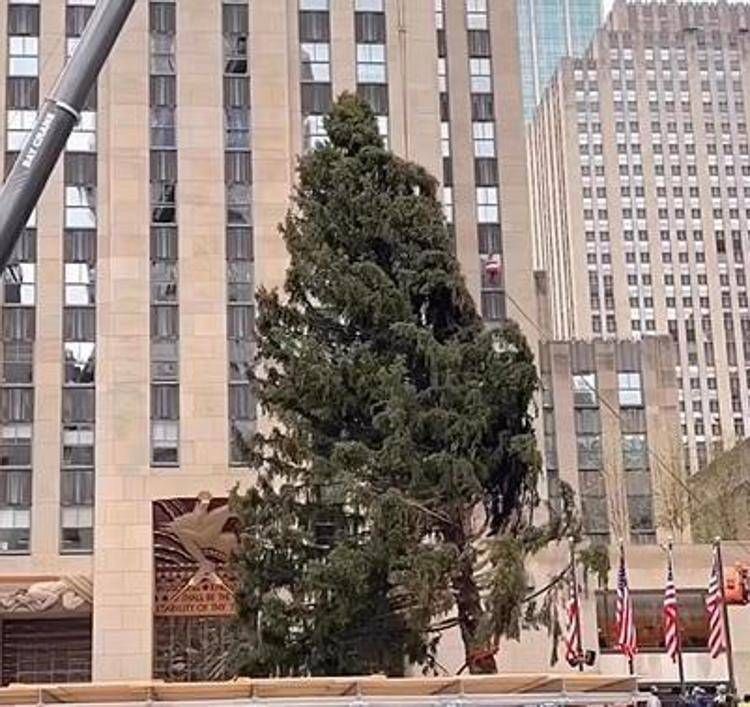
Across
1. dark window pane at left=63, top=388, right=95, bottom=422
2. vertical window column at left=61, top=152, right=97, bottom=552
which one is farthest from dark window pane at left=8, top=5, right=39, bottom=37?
dark window pane at left=63, top=388, right=95, bottom=422

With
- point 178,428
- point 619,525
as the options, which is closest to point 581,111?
point 619,525

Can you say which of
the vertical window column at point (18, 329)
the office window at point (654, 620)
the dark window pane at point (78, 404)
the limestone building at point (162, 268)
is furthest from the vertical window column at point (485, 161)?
the vertical window column at point (18, 329)

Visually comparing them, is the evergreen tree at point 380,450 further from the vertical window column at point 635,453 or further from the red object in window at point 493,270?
the vertical window column at point 635,453

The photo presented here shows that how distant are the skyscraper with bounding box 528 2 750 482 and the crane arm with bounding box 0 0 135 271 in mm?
126155

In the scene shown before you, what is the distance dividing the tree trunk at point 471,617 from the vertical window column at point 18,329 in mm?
30911

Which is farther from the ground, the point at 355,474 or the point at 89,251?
the point at 89,251

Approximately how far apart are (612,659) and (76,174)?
3074 centimetres

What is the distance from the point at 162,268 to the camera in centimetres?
5984

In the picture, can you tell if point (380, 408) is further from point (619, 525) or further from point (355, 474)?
point (619, 525)

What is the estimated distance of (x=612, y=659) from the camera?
60250 millimetres

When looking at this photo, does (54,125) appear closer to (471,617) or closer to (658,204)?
(471,617)

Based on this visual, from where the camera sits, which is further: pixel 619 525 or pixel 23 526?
pixel 619 525

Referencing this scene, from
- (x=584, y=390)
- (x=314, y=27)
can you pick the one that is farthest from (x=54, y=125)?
(x=584, y=390)

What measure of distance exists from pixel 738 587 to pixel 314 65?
1230 inches
